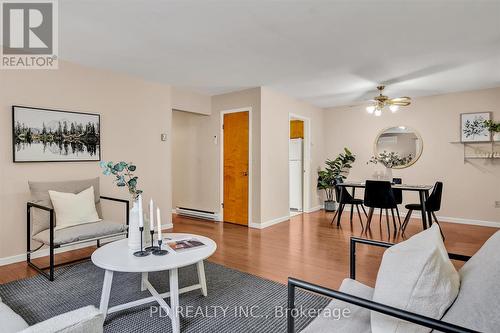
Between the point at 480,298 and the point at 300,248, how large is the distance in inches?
109

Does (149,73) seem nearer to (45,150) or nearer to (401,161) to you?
(45,150)

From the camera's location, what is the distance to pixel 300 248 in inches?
145

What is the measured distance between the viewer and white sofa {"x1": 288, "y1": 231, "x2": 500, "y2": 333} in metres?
0.92

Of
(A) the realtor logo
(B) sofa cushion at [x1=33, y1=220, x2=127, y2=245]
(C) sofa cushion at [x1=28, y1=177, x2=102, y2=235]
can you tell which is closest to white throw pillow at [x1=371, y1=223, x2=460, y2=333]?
(B) sofa cushion at [x1=33, y1=220, x2=127, y2=245]

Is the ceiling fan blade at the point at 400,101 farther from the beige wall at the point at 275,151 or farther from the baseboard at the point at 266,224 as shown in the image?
the baseboard at the point at 266,224

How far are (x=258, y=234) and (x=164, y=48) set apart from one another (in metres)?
2.82

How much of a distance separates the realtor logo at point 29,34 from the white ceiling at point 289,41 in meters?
0.11

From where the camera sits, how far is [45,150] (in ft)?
11.0

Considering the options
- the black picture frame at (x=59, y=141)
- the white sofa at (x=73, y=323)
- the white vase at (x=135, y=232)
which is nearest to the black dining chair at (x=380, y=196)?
the white vase at (x=135, y=232)

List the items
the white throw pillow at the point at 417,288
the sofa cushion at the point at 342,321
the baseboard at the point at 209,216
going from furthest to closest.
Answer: the baseboard at the point at 209,216
the sofa cushion at the point at 342,321
the white throw pillow at the point at 417,288

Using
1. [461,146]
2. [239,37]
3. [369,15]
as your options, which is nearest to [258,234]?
[239,37]

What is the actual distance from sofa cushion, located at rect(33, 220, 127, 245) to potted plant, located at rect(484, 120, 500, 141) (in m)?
5.80

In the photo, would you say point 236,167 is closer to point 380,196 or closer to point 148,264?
point 380,196

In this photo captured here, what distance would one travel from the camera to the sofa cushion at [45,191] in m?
2.96
